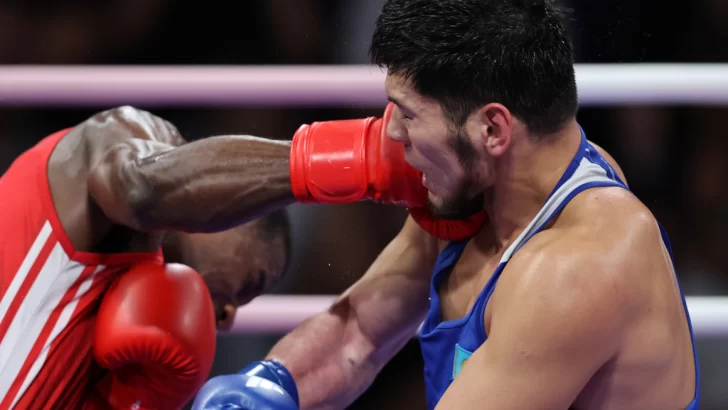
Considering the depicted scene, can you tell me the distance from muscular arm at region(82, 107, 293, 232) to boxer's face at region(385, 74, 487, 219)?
0.23 meters

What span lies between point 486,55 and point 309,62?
1118mm

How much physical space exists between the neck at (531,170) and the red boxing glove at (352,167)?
15cm

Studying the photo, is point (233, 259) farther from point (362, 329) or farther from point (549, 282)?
point (549, 282)

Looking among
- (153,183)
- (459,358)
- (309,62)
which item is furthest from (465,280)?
(309,62)

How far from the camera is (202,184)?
1.47 m

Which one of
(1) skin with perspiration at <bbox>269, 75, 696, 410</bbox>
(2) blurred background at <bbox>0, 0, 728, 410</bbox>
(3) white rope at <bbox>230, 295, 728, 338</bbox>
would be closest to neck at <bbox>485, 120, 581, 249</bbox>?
(1) skin with perspiration at <bbox>269, 75, 696, 410</bbox>

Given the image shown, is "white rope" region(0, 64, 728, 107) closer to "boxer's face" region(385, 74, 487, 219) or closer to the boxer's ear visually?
"boxer's face" region(385, 74, 487, 219)

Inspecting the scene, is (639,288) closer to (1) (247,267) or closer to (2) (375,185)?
(2) (375,185)

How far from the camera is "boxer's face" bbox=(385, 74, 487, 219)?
1315 millimetres

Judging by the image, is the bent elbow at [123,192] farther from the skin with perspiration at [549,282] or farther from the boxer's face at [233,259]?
the skin with perspiration at [549,282]

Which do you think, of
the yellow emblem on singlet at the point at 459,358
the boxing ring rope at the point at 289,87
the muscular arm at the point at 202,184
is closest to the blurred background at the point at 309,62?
the boxing ring rope at the point at 289,87

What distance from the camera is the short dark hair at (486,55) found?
1.25m

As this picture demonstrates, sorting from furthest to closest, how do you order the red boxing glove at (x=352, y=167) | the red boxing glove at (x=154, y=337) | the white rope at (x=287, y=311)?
the white rope at (x=287, y=311)
the red boxing glove at (x=154, y=337)
the red boxing glove at (x=352, y=167)

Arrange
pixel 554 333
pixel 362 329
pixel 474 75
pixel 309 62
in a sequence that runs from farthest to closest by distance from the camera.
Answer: pixel 309 62
pixel 362 329
pixel 474 75
pixel 554 333
